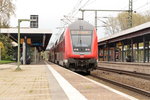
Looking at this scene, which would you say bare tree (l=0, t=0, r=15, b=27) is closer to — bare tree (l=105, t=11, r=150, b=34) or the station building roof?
the station building roof

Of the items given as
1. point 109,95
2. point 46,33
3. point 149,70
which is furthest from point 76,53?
point 46,33

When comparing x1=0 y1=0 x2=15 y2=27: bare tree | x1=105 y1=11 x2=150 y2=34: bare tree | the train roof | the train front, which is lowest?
the train front

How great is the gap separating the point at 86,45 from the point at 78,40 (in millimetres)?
688

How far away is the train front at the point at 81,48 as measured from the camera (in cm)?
1972

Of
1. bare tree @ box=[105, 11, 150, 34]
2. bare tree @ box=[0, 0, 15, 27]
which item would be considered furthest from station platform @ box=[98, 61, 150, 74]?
bare tree @ box=[105, 11, 150, 34]

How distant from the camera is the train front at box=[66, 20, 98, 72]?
1972 cm

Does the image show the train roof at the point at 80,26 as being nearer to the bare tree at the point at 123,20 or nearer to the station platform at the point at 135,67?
the station platform at the point at 135,67

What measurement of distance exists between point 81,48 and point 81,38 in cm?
84

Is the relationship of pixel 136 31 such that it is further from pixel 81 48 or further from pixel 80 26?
pixel 81 48

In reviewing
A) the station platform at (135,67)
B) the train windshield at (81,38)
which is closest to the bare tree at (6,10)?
the train windshield at (81,38)

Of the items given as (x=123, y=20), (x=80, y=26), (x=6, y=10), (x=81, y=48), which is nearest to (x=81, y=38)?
(x=81, y=48)

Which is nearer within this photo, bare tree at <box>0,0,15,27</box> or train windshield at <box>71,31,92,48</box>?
train windshield at <box>71,31,92,48</box>

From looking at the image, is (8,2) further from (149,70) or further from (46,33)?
(149,70)

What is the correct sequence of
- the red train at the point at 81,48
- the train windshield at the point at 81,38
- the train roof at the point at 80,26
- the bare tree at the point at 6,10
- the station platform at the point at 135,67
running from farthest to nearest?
the bare tree at the point at 6,10 < the station platform at the point at 135,67 < the train roof at the point at 80,26 < the train windshield at the point at 81,38 < the red train at the point at 81,48
